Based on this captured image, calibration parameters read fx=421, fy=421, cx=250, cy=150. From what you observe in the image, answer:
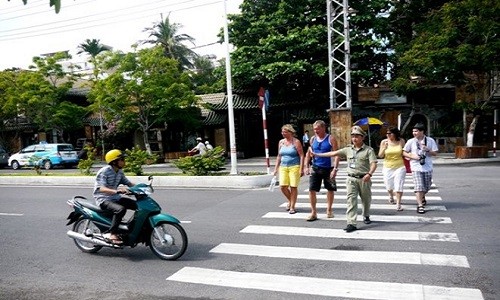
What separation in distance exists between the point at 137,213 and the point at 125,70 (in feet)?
67.8

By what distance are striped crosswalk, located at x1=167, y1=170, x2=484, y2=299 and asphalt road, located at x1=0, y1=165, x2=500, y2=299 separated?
0.02m

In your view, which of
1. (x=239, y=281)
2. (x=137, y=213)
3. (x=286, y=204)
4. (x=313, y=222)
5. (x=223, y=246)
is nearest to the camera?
(x=239, y=281)

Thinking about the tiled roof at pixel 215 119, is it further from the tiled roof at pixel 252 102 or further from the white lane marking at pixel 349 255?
the white lane marking at pixel 349 255

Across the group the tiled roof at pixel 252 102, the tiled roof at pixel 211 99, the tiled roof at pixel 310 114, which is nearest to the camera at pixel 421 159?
the tiled roof at pixel 310 114

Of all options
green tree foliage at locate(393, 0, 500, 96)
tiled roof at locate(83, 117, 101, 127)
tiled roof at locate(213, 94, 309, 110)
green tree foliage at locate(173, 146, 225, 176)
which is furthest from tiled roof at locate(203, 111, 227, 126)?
green tree foliage at locate(173, 146, 225, 176)

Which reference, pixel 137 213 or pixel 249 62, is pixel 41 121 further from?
pixel 137 213

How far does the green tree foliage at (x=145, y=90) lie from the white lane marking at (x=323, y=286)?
2032 centimetres

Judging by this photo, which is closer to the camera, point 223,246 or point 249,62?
point 223,246

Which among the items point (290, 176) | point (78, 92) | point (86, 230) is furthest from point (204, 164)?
point (78, 92)

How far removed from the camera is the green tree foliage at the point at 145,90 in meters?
24.8

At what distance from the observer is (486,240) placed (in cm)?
627

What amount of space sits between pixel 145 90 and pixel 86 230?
18.6 meters

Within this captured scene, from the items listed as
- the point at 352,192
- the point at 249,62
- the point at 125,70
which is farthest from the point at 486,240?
the point at 125,70

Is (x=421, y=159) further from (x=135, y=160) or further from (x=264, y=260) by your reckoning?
(x=135, y=160)
